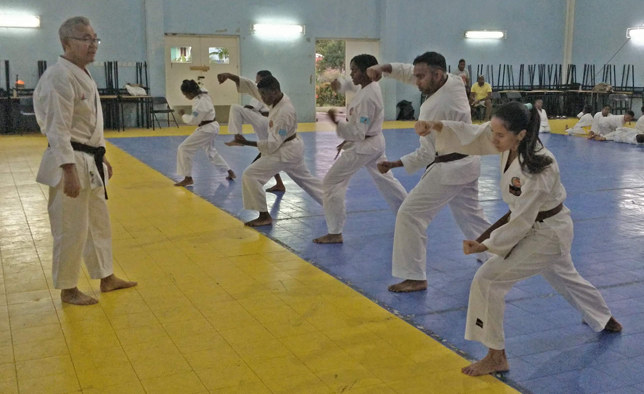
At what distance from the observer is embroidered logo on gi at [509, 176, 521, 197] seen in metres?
3.29

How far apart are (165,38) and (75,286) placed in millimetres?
14784

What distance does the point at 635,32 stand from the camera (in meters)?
20.9

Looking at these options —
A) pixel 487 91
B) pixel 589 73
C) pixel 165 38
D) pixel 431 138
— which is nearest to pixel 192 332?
pixel 431 138

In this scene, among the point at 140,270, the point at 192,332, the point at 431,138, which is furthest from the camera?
the point at 140,270

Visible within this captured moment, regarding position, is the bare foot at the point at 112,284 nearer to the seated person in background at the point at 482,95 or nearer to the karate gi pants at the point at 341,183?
the karate gi pants at the point at 341,183

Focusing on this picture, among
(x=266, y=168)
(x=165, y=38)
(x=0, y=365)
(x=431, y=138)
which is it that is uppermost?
(x=165, y=38)

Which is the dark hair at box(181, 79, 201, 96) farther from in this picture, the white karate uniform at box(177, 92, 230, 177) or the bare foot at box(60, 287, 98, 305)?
the bare foot at box(60, 287, 98, 305)

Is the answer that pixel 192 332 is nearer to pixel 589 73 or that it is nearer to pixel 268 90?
pixel 268 90

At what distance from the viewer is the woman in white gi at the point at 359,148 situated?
5656 mm

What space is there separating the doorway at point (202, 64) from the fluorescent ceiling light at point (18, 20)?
337 centimetres

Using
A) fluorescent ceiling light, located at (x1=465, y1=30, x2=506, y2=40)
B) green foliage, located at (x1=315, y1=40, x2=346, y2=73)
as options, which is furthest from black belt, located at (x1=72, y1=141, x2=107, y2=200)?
green foliage, located at (x1=315, y1=40, x2=346, y2=73)

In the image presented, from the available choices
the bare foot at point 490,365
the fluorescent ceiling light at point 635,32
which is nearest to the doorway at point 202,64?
the fluorescent ceiling light at point 635,32

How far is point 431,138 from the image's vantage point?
464 centimetres

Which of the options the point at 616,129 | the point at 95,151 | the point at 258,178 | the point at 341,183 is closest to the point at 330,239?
the point at 341,183
